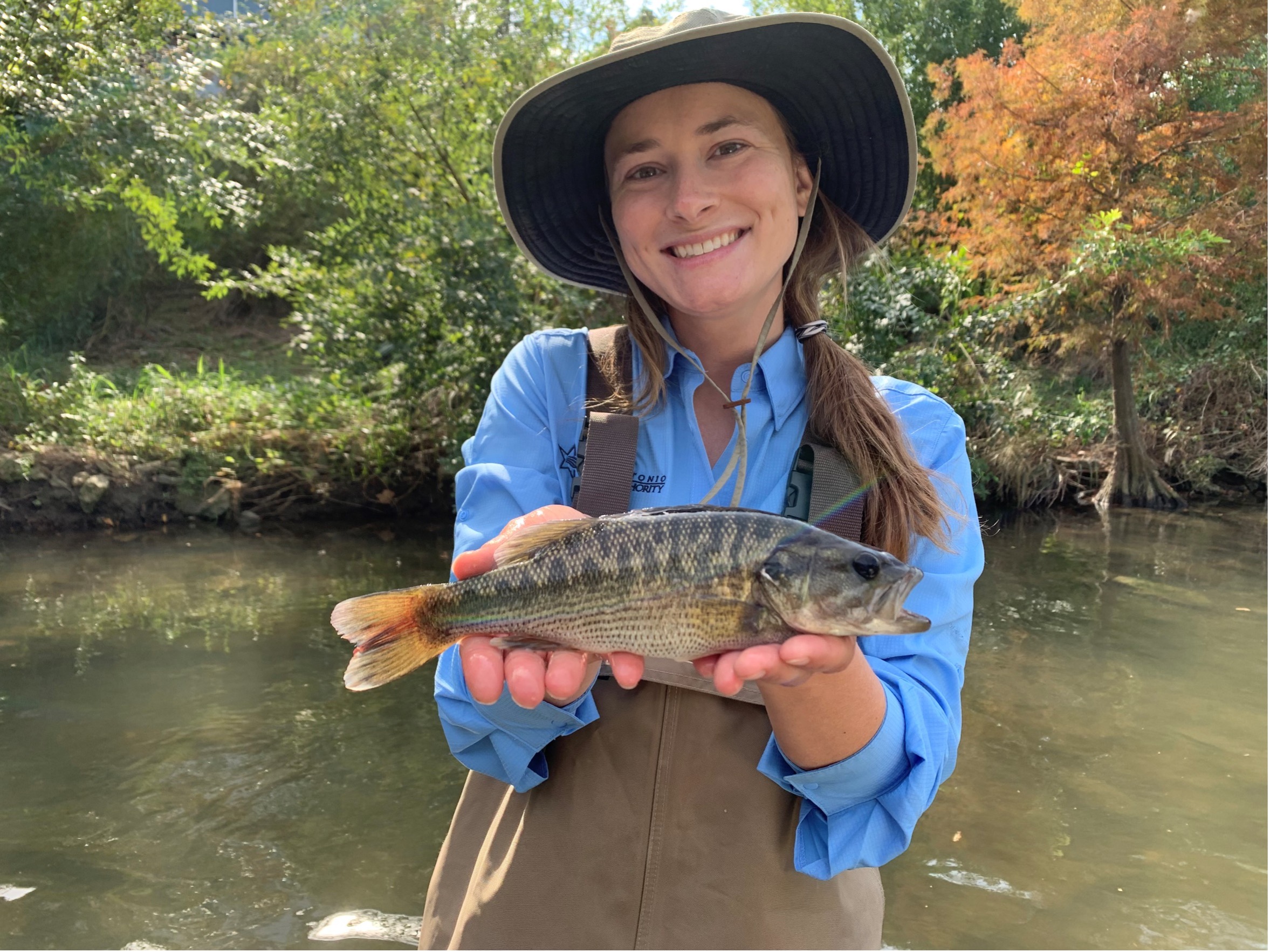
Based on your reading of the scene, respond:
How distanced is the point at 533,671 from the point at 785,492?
2.71 ft

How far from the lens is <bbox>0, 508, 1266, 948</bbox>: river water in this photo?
448 cm

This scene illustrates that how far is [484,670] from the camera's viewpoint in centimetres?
192

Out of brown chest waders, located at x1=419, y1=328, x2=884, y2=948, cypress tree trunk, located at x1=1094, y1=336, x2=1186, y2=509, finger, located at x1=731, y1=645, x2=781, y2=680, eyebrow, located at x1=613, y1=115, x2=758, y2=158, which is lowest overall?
cypress tree trunk, located at x1=1094, y1=336, x2=1186, y2=509

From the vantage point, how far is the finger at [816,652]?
1.73 m

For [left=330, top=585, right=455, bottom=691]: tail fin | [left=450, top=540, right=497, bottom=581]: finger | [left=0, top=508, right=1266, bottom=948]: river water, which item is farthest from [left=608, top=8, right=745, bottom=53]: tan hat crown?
[left=0, top=508, right=1266, bottom=948]: river water

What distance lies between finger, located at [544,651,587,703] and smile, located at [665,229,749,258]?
3.57 ft

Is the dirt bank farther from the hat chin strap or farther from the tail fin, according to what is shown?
the tail fin

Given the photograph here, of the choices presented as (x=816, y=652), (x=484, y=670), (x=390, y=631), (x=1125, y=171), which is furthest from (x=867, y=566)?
(x=1125, y=171)

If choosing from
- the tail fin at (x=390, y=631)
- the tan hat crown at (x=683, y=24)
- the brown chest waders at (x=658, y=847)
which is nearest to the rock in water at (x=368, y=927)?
the brown chest waders at (x=658, y=847)

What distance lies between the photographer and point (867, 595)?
1.81 metres

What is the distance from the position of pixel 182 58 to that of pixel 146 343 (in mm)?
8399

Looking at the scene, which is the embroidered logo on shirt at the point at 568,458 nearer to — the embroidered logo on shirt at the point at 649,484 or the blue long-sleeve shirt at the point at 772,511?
the blue long-sleeve shirt at the point at 772,511

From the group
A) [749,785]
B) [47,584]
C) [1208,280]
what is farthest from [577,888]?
[1208,280]

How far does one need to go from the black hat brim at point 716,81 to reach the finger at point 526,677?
4.57ft
